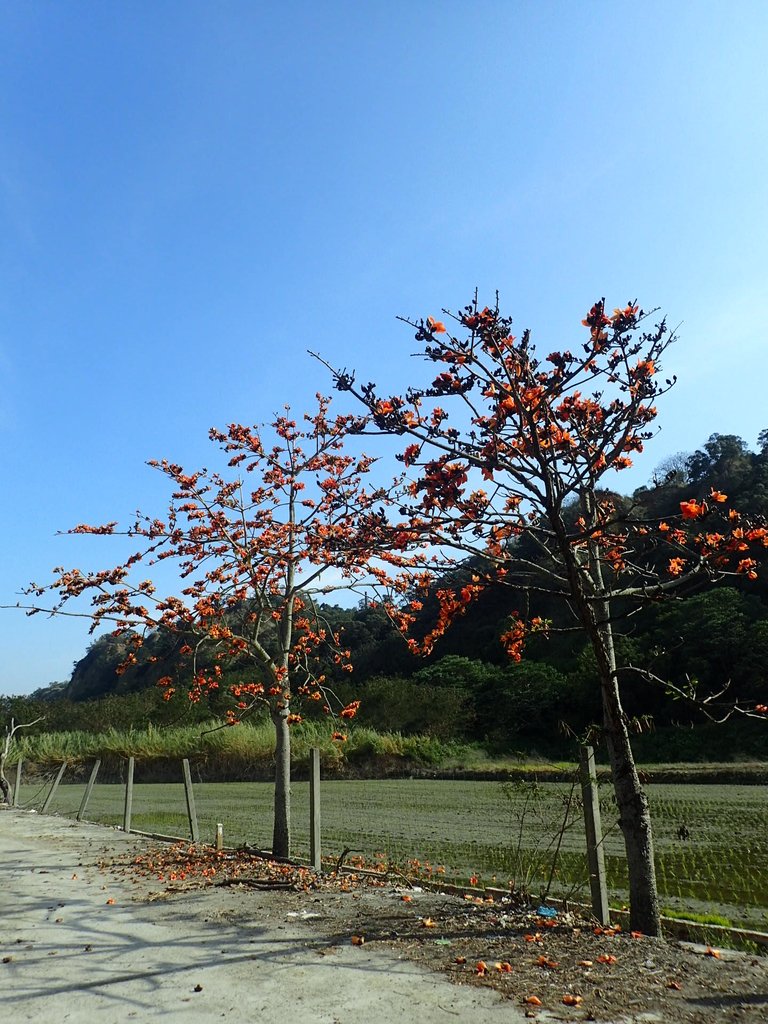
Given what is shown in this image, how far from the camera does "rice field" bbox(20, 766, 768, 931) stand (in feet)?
20.0

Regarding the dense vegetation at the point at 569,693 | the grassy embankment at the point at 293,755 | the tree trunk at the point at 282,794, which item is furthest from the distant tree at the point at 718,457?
the tree trunk at the point at 282,794

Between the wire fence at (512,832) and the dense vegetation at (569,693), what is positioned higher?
the dense vegetation at (569,693)

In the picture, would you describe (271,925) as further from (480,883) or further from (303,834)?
(303,834)

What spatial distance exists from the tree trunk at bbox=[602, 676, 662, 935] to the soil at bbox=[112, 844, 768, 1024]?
0.15 m

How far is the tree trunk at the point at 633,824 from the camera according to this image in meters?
4.50

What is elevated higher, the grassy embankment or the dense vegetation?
the dense vegetation

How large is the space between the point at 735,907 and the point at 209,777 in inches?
762

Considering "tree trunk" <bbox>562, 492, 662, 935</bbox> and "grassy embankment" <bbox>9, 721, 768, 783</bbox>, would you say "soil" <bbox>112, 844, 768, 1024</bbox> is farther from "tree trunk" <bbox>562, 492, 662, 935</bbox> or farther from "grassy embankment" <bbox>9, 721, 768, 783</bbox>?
"grassy embankment" <bbox>9, 721, 768, 783</bbox>

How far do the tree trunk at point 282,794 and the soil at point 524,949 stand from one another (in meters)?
1.13

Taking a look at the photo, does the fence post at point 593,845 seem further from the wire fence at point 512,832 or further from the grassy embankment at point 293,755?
the grassy embankment at point 293,755

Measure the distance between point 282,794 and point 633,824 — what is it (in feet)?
14.5

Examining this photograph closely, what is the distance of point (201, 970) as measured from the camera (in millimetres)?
→ 4133

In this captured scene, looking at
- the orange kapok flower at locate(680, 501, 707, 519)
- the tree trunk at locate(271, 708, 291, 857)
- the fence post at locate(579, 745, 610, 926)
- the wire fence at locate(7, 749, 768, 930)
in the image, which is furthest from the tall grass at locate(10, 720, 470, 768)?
the orange kapok flower at locate(680, 501, 707, 519)

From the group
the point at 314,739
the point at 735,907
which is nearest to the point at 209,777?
the point at 314,739
